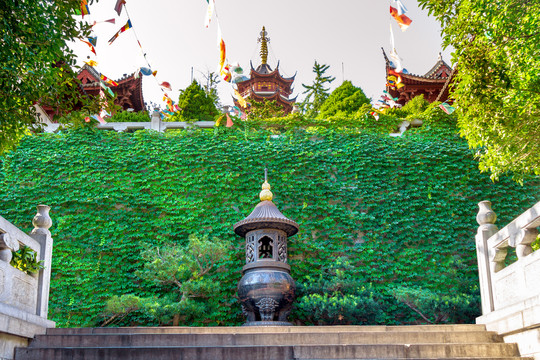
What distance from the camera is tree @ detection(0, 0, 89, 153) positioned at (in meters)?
4.37

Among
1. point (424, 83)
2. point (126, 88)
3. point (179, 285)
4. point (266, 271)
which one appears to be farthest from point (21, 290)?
point (424, 83)

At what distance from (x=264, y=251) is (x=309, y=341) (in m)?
3.15

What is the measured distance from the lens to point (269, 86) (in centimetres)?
2448

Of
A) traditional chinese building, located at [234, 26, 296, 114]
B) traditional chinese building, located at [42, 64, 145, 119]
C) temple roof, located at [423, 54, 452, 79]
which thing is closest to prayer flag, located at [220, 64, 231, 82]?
traditional chinese building, located at [42, 64, 145, 119]

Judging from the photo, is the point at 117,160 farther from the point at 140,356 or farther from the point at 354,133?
the point at 140,356

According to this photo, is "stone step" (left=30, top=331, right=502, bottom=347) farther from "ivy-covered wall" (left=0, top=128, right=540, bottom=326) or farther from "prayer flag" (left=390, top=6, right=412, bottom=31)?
"prayer flag" (left=390, top=6, right=412, bottom=31)

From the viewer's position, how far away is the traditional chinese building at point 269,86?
2331 centimetres

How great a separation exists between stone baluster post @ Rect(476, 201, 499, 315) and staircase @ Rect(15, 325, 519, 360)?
0.33m

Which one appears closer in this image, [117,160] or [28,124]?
[28,124]

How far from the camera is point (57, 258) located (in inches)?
343

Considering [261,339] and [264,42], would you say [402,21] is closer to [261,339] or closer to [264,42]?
[261,339]

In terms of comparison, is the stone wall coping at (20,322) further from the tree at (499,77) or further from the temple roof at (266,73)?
the temple roof at (266,73)

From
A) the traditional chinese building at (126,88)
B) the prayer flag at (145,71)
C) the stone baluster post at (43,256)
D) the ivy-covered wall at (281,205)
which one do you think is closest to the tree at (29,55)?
the stone baluster post at (43,256)

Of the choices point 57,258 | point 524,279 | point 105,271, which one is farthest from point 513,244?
point 57,258
